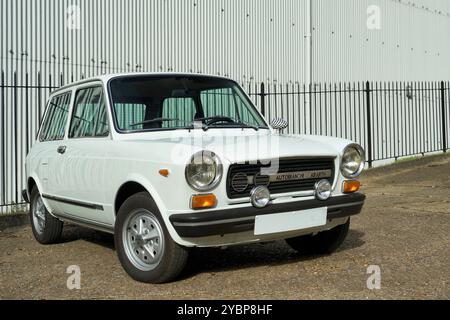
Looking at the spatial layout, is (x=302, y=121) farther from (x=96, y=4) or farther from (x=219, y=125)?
(x=219, y=125)

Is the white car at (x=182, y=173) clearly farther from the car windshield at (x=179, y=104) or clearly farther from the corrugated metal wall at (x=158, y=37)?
the corrugated metal wall at (x=158, y=37)

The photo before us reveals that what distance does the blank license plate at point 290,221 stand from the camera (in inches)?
153

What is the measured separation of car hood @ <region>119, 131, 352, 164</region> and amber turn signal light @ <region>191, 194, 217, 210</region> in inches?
10.3

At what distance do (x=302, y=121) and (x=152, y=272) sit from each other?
32.9 ft

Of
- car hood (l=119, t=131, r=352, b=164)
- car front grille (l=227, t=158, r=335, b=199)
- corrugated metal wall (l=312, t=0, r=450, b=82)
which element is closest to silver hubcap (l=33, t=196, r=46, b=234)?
car hood (l=119, t=131, r=352, b=164)

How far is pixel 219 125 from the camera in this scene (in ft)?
16.1

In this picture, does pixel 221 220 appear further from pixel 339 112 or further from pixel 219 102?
pixel 339 112

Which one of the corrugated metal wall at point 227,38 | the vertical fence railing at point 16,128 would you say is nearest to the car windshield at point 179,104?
the vertical fence railing at point 16,128

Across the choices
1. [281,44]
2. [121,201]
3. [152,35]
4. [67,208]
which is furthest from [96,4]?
[121,201]

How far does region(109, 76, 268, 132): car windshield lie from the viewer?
474 centimetres

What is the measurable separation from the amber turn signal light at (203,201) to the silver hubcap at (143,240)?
1.22 ft

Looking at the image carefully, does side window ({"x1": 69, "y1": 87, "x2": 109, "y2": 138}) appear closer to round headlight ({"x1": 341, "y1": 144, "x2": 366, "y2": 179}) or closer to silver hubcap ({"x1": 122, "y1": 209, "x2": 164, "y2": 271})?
silver hubcap ({"x1": 122, "y1": 209, "x2": 164, "y2": 271})

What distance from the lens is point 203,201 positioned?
3.69 metres

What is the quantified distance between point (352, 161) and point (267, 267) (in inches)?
44.3
